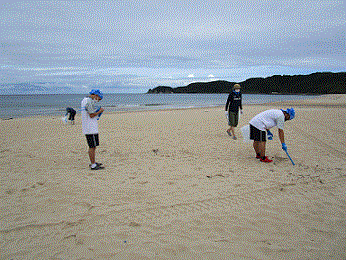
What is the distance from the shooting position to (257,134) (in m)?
5.60

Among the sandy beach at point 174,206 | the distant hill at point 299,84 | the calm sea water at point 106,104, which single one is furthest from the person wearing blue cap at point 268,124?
the distant hill at point 299,84

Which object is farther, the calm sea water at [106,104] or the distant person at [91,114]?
the calm sea water at [106,104]

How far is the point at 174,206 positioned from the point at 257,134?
3.09 meters

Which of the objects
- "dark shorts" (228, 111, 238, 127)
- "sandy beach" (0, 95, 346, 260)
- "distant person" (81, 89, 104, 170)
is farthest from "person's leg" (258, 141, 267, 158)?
"distant person" (81, 89, 104, 170)

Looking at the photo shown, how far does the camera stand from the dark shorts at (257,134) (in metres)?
5.53

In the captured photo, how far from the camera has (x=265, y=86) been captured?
14288cm

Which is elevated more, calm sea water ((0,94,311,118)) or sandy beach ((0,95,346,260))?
calm sea water ((0,94,311,118))

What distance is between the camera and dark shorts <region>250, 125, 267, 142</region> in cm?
553

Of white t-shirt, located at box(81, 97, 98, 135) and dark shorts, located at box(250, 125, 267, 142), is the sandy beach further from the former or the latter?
white t-shirt, located at box(81, 97, 98, 135)

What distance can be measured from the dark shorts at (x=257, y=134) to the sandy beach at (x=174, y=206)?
2.11 ft

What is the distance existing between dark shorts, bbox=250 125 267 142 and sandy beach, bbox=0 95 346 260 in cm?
64

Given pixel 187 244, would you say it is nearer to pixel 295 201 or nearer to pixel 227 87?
pixel 295 201

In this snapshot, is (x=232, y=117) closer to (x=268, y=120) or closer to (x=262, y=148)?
(x=262, y=148)

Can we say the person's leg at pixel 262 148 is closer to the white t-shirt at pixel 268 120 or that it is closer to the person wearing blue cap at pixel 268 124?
the person wearing blue cap at pixel 268 124
